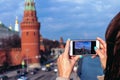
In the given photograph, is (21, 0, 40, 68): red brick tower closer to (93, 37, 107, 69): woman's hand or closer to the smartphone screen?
the smartphone screen

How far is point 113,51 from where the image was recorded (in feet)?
5.11

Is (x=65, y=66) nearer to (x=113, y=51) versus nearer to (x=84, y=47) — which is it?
(x=113, y=51)

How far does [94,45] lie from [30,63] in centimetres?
5517

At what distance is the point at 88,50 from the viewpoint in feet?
7.95

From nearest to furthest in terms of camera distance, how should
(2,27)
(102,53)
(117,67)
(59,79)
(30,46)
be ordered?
(117,67) < (59,79) < (102,53) < (30,46) < (2,27)

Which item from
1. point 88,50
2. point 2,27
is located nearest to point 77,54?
point 88,50

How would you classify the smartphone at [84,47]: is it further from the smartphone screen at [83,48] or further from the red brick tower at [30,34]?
the red brick tower at [30,34]

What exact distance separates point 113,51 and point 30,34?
53534 millimetres

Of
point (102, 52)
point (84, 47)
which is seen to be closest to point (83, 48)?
point (84, 47)

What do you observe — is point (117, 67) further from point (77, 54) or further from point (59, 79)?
point (77, 54)

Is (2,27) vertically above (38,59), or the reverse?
(2,27)

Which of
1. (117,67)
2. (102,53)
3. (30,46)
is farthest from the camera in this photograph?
(30,46)

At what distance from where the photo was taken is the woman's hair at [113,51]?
152 centimetres

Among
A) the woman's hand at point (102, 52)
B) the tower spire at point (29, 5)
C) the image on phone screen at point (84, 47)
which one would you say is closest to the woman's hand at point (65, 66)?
the woman's hand at point (102, 52)
